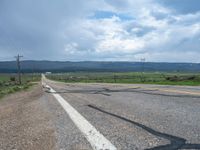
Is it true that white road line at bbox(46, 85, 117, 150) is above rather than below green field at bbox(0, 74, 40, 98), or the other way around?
above

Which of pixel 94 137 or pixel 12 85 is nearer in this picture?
pixel 94 137

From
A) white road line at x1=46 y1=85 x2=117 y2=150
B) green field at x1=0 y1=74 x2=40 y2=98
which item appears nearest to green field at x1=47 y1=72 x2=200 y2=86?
green field at x1=0 y1=74 x2=40 y2=98

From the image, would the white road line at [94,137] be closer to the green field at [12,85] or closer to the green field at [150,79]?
the green field at [150,79]

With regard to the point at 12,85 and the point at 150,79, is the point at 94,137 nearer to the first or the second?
the point at 150,79

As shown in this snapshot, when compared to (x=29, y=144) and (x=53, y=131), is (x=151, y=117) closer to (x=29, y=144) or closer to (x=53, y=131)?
(x=53, y=131)

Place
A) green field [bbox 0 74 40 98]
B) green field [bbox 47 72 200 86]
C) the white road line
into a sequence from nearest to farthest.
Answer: the white road line, green field [bbox 47 72 200 86], green field [bbox 0 74 40 98]

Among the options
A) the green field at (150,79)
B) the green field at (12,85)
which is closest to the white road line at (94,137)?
the green field at (150,79)

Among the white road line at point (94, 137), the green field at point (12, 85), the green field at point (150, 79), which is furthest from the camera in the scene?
the green field at point (12, 85)

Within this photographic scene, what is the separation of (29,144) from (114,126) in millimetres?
1550

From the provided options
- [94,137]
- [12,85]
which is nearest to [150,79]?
[12,85]

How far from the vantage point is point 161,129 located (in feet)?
16.6

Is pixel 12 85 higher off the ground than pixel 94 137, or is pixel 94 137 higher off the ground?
pixel 94 137

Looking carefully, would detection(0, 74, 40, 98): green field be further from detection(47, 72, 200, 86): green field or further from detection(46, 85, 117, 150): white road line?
detection(46, 85, 117, 150): white road line

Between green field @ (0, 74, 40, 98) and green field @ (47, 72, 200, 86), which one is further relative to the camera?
green field @ (0, 74, 40, 98)
